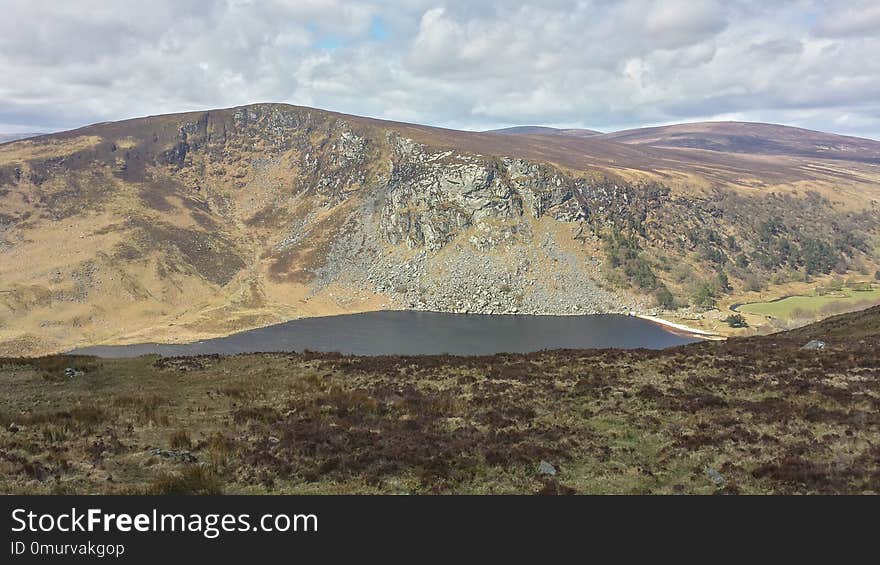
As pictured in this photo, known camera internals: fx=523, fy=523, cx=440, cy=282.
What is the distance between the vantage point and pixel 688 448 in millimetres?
19312

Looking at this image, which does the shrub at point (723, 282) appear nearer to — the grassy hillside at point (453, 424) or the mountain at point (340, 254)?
the mountain at point (340, 254)

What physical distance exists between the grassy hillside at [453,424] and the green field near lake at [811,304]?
126938 mm

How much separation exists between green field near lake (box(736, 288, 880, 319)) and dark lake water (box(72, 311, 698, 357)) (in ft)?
117

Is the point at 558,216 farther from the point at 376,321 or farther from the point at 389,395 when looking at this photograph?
the point at 389,395

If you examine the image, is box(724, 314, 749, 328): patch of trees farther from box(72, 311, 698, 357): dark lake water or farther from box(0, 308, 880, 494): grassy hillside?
box(0, 308, 880, 494): grassy hillside

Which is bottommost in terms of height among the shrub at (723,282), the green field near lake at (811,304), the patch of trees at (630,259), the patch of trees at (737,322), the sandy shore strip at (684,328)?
the sandy shore strip at (684,328)

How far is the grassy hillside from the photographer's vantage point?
16438 mm

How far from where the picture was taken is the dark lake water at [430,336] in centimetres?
11462

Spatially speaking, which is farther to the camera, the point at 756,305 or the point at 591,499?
the point at 756,305

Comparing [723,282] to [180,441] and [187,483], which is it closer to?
[180,441]

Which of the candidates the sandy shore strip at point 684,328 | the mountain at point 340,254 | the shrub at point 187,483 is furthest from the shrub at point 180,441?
the sandy shore strip at point 684,328

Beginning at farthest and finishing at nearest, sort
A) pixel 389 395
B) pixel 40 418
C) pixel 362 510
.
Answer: pixel 389 395 → pixel 40 418 → pixel 362 510

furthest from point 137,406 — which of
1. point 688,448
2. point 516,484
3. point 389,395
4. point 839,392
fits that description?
point 839,392

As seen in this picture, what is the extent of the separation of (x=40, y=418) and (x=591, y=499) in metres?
22.0
